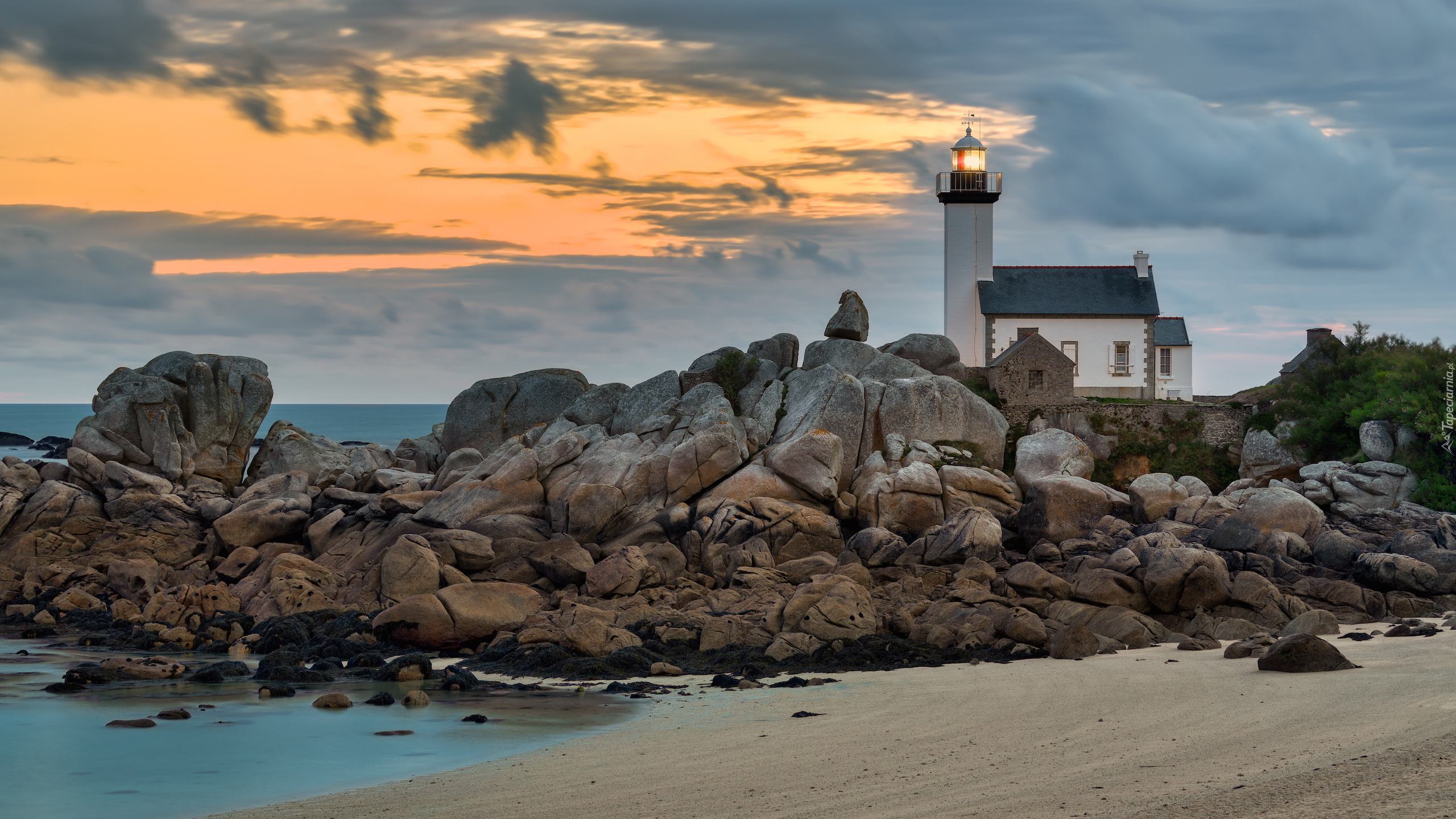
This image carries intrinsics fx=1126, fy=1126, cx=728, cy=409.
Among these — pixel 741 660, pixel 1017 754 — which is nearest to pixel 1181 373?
pixel 741 660

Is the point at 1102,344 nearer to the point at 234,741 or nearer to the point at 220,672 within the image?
the point at 220,672

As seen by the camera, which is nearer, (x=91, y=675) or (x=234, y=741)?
(x=234, y=741)

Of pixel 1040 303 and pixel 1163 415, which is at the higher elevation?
pixel 1040 303

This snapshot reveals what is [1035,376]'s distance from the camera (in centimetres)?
3647

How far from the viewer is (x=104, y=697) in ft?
56.6

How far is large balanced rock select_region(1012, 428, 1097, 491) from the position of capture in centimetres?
3203

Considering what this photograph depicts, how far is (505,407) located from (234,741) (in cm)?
2271

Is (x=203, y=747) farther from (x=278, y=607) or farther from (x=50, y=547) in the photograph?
(x=50, y=547)

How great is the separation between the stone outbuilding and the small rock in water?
82.4 feet

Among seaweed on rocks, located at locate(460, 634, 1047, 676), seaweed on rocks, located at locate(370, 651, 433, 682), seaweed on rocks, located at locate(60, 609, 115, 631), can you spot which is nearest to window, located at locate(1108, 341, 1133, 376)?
seaweed on rocks, located at locate(460, 634, 1047, 676)

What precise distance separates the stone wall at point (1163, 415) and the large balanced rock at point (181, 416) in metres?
26.7

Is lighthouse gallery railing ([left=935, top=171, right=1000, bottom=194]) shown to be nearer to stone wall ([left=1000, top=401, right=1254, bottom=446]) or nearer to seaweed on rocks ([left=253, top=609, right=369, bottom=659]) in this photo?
stone wall ([left=1000, top=401, right=1254, bottom=446])

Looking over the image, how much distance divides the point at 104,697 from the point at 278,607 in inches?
223

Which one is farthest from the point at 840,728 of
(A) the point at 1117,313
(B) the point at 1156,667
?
(A) the point at 1117,313
